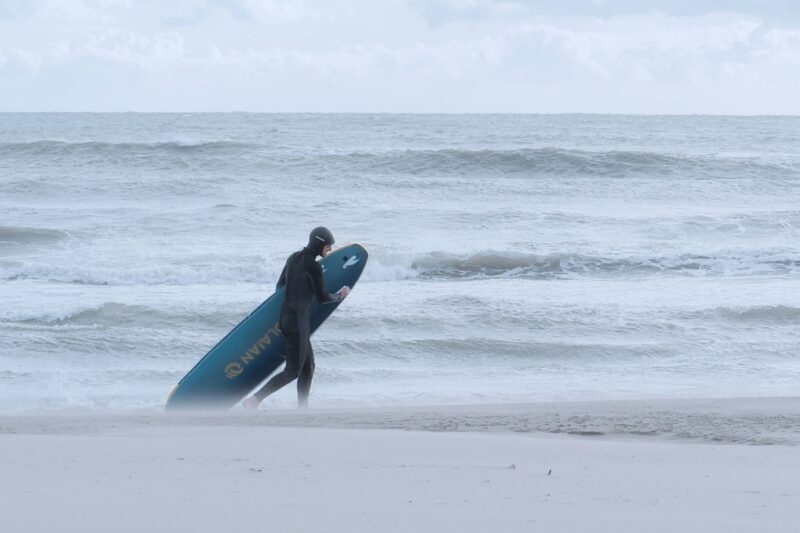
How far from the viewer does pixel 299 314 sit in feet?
22.0

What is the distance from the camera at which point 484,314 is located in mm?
10500

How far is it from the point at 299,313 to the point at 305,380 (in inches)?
18.3

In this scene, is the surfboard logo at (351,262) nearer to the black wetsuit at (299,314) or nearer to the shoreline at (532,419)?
the black wetsuit at (299,314)

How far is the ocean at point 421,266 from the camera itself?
27.0 feet

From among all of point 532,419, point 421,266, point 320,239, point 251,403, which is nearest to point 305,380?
point 251,403

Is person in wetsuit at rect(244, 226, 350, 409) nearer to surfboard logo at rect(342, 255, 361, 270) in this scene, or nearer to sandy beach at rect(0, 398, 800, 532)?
sandy beach at rect(0, 398, 800, 532)

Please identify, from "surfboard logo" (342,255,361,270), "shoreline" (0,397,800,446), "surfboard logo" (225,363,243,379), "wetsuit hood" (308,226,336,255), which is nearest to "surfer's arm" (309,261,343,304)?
"wetsuit hood" (308,226,336,255)

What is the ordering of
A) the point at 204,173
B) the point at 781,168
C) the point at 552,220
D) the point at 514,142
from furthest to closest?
the point at 514,142, the point at 781,168, the point at 204,173, the point at 552,220

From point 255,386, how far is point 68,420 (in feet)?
5.40

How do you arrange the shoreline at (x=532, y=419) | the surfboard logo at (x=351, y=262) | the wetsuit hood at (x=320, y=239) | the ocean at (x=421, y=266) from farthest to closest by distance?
1. the ocean at (x=421, y=266)
2. the surfboard logo at (x=351, y=262)
3. the wetsuit hood at (x=320, y=239)
4. the shoreline at (x=532, y=419)

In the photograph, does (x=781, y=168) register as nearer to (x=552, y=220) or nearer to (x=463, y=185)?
(x=463, y=185)

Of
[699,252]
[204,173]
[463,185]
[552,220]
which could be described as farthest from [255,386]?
[204,173]

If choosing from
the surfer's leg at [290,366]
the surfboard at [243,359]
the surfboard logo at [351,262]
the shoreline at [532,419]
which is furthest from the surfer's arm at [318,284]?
the surfboard logo at [351,262]

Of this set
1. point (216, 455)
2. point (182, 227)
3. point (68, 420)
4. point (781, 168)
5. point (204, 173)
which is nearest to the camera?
point (216, 455)
